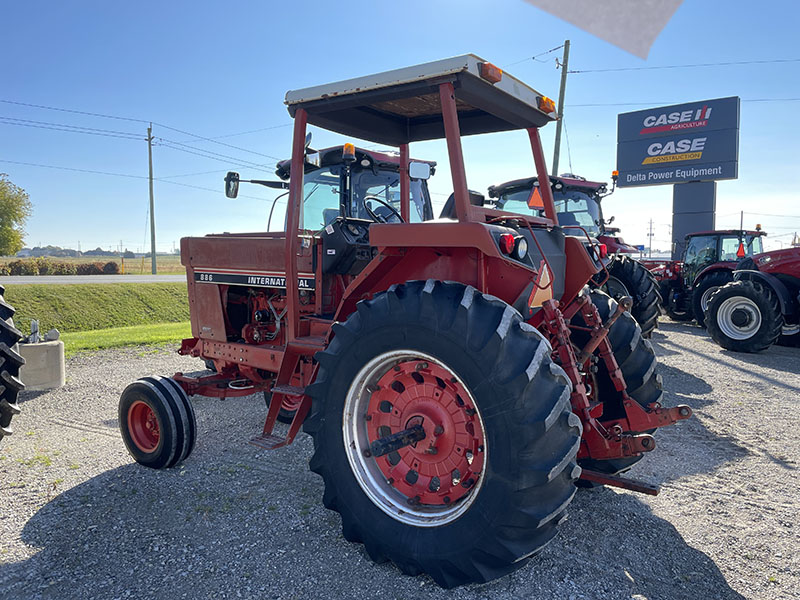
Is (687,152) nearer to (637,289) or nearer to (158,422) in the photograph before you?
(637,289)

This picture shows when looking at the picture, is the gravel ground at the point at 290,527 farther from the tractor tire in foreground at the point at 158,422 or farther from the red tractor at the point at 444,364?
the red tractor at the point at 444,364

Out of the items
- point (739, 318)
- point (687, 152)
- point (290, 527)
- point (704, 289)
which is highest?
point (687, 152)

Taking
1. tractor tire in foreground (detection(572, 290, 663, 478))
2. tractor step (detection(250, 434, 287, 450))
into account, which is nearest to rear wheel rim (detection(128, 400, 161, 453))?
tractor step (detection(250, 434, 287, 450))

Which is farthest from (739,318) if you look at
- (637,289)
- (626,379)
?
(626,379)

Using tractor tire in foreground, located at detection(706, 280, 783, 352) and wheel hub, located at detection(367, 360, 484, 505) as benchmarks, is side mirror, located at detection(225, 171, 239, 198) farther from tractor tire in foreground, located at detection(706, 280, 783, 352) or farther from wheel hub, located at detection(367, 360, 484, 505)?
tractor tire in foreground, located at detection(706, 280, 783, 352)

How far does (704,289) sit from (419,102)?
966 cm

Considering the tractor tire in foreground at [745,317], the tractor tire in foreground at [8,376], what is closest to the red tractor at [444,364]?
the tractor tire in foreground at [8,376]

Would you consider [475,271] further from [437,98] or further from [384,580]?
[384,580]

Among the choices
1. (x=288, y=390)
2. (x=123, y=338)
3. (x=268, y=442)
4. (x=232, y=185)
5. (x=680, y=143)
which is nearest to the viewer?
(x=268, y=442)

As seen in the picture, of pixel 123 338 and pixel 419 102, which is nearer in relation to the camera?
pixel 419 102

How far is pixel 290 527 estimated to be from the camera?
2875 millimetres

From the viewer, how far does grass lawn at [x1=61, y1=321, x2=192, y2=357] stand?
325 inches

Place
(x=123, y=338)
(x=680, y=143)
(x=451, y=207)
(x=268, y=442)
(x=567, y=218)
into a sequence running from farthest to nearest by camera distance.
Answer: (x=680, y=143) < (x=567, y=218) < (x=123, y=338) < (x=268, y=442) < (x=451, y=207)

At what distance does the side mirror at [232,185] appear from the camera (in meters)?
4.35
